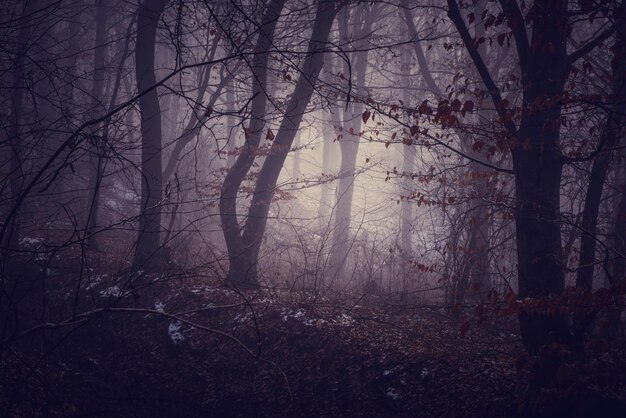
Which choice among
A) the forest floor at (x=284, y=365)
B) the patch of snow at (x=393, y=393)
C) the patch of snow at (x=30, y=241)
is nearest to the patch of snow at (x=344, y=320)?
the forest floor at (x=284, y=365)

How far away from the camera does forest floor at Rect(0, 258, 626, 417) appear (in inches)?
187

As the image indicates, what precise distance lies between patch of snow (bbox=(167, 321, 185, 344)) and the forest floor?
0.06 ft

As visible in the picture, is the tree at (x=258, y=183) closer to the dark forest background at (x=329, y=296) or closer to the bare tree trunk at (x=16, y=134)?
the dark forest background at (x=329, y=296)

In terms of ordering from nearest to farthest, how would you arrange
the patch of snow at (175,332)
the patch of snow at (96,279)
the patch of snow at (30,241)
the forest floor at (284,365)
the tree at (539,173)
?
the tree at (539,173)
the forest floor at (284,365)
the patch of snow at (175,332)
the patch of snow at (96,279)
the patch of snow at (30,241)

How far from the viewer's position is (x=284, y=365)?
5973 millimetres

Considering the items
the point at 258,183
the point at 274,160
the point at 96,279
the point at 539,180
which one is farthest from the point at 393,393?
the point at 96,279

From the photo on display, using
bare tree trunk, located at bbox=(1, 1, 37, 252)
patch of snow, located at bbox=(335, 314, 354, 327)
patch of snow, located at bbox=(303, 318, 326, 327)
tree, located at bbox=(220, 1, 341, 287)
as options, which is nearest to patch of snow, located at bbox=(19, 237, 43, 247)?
bare tree trunk, located at bbox=(1, 1, 37, 252)

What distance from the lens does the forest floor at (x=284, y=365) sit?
476 centimetres

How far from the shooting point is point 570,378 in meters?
3.94

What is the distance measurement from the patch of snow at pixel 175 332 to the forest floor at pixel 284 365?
0.8 inches

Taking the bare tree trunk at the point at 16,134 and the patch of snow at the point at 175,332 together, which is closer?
the bare tree trunk at the point at 16,134

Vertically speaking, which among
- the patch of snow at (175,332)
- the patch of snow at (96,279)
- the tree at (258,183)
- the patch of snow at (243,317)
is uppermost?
the tree at (258,183)

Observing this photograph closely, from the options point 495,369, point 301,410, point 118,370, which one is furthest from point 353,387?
point 118,370

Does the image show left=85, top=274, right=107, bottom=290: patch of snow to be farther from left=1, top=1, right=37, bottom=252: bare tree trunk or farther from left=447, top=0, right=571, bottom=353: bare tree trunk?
left=447, top=0, right=571, bottom=353: bare tree trunk
